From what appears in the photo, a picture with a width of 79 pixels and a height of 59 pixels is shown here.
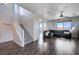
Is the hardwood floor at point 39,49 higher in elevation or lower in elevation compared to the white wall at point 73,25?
lower

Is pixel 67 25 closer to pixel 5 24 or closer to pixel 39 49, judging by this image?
pixel 5 24

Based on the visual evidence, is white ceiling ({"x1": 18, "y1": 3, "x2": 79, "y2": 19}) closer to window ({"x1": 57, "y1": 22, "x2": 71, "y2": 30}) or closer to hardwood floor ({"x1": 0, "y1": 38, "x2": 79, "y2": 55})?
hardwood floor ({"x1": 0, "y1": 38, "x2": 79, "y2": 55})

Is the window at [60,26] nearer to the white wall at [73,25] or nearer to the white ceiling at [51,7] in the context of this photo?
the white wall at [73,25]

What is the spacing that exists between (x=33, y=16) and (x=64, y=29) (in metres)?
4.43

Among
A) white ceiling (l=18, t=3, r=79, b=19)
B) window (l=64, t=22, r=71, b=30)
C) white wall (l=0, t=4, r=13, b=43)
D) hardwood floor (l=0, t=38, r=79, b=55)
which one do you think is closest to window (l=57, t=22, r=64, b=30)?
window (l=64, t=22, r=71, b=30)

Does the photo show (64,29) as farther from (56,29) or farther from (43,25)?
(43,25)

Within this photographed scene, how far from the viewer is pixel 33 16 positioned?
8258 millimetres

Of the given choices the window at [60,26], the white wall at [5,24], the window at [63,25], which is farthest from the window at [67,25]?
the white wall at [5,24]

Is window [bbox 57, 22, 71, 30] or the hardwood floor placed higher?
window [bbox 57, 22, 71, 30]

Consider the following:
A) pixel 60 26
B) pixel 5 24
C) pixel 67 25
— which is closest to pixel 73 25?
pixel 67 25

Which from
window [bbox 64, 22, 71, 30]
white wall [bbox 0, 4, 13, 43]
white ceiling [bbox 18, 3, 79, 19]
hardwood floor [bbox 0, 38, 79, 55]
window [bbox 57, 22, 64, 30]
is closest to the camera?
hardwood floor [bbox 0, 38, 79, 55]

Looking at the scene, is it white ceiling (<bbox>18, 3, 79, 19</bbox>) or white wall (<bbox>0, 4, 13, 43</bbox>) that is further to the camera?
white wall (<bbox>0, 4, 13, 43</bbox>)

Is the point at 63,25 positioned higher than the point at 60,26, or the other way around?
the point at 63,25

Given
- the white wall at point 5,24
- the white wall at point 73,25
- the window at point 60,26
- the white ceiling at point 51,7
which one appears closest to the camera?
the white ceiling at point 51,7
